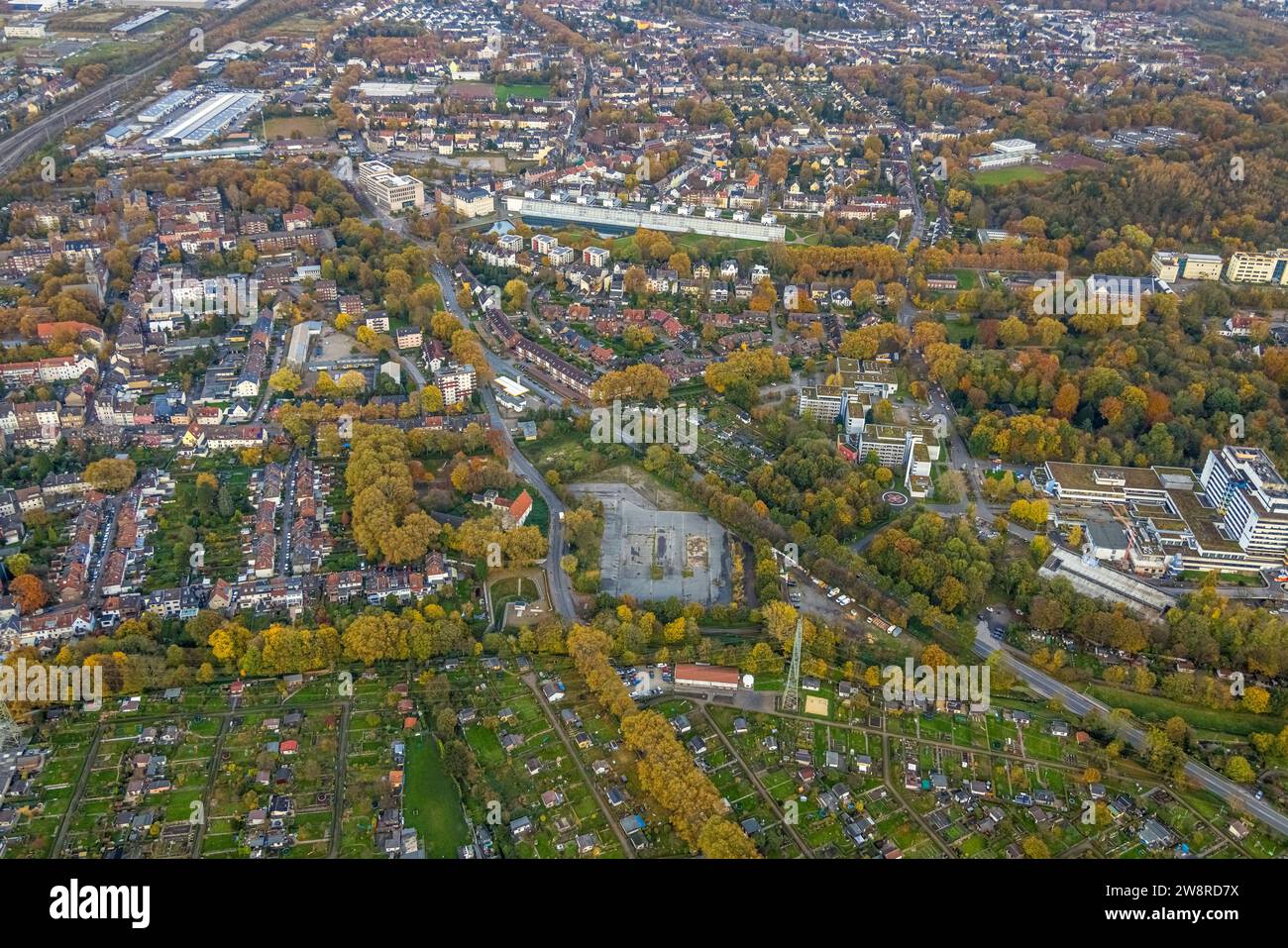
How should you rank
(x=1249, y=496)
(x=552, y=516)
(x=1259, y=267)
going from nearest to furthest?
1. (x=1249, y=496)
2. (x=552, y=516)
3. (x=1259, y=267)

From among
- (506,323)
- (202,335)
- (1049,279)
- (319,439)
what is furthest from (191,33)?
(1049,279)

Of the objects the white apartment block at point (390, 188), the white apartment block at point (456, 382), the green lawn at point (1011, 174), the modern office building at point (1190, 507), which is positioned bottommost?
the modern office building at point (1190, 507)

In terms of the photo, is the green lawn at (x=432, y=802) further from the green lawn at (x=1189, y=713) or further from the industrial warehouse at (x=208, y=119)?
the industrial warehouse at (x=208, y=119)

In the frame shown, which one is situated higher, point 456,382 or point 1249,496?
point 456,382

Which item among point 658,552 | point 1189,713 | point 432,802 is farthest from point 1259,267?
point 432,802

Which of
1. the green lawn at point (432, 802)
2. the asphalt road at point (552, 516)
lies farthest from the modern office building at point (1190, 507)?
the green lawn at point (432, 802)

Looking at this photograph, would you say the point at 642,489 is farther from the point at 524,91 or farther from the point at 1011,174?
the point at 524,91

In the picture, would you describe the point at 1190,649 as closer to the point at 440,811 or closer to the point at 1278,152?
the point at 440,811
